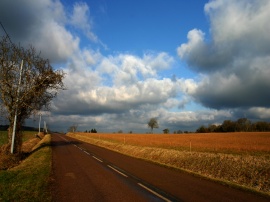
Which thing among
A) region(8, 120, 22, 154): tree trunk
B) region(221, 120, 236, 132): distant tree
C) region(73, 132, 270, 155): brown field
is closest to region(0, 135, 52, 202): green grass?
region(8, 120, 22, 154): tree trunk

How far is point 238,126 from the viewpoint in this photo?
127 meters

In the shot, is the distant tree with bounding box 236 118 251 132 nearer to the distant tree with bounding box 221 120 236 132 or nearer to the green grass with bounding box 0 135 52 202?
the distant tree with bounding box 221 120 236 132

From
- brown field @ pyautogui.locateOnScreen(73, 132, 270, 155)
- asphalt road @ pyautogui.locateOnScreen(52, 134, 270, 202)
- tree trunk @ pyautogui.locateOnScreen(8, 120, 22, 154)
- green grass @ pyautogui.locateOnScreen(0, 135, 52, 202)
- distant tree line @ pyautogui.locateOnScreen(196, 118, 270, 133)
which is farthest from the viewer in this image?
distant tree line @ pyautogui.locateOnScreen(196, 118, 270, 133)

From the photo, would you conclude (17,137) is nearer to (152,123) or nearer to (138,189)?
(138,189)

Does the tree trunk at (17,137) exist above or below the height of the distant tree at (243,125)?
below

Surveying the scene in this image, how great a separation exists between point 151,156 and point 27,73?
12.9 m

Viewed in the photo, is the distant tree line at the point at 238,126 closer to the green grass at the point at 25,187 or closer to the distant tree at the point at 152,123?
the distant tree at the point at 152,123

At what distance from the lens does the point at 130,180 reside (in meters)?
12.3

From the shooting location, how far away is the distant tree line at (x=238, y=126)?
12156 centimetres

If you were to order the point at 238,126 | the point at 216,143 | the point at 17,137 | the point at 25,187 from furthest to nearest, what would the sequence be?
the point at 238,126
the point at 216,143
the point at 17,137
the point at 25,187

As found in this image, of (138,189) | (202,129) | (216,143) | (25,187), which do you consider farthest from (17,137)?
(202,129)

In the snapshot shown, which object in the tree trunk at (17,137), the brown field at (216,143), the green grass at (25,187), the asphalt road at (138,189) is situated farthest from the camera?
the brown field at (216,143)

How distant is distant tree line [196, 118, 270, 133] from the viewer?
122 metres

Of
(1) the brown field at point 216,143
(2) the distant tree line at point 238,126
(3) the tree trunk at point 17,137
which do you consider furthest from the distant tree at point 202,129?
(3) the tree trunk at point 17,137
